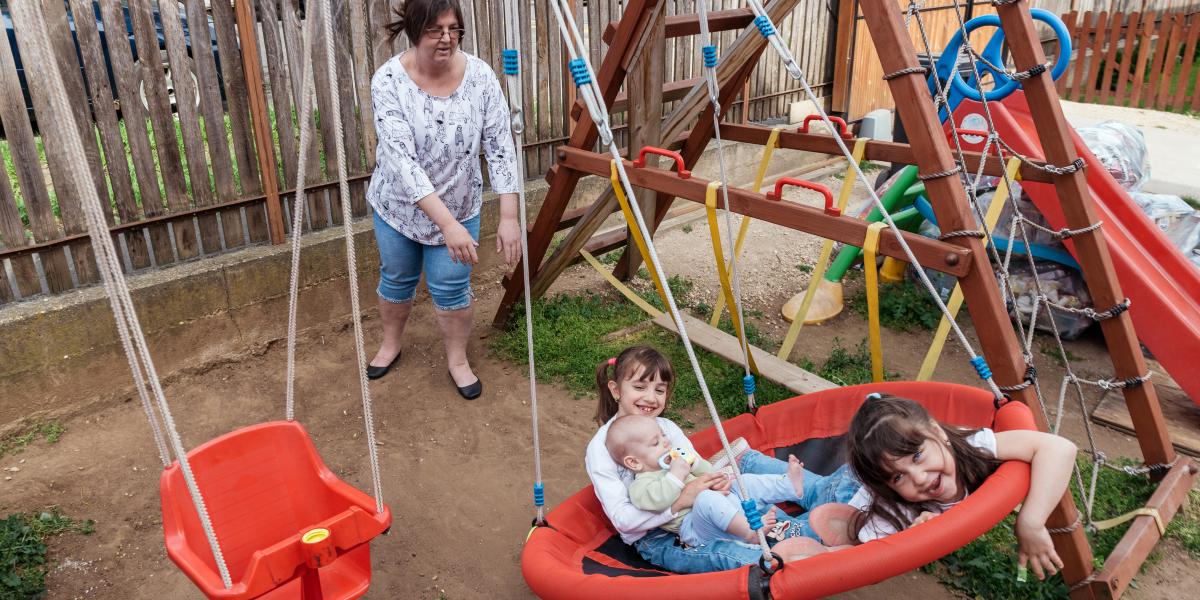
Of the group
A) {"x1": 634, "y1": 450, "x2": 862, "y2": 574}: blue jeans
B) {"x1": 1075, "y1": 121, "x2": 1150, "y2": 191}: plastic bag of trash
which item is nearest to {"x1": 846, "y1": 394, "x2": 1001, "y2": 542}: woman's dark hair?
{"x1": 634, "y1": 450, "x2": 862, "y2": 574}: blue jeans

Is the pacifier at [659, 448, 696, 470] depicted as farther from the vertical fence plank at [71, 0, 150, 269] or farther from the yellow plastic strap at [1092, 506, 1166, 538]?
the vertical fence plank at [71, 0, 150, 269]

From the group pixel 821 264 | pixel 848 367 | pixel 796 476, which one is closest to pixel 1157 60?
pixel 848 367

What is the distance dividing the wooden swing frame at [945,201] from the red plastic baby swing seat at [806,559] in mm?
206

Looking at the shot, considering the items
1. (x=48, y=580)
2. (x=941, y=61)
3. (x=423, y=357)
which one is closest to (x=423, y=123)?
(x=423, y=357)

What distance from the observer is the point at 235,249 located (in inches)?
154

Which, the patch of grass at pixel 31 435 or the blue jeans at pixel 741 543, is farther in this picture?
the patch of grass at pixel 31 435

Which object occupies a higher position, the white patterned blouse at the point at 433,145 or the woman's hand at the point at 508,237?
the white patterned blouse at the point at 433,145

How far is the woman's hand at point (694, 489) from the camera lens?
224 cm

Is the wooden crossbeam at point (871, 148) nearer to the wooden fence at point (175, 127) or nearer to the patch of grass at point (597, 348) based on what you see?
the patch of grass at point (597, 348)

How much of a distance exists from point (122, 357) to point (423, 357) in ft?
4.14

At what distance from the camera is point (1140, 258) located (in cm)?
362

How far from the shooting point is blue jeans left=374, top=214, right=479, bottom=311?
3.38 metres

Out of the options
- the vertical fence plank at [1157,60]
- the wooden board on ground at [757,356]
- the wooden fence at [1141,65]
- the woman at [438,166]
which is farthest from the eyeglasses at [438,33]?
the vertical fence plank at [1157,60]

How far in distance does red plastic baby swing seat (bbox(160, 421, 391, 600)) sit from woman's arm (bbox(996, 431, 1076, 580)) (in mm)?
1441
